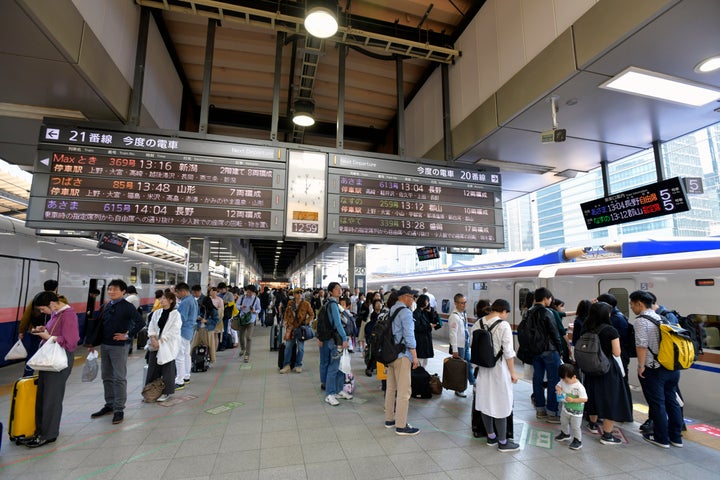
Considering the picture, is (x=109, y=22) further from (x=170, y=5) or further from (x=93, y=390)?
(x=93, y=390)

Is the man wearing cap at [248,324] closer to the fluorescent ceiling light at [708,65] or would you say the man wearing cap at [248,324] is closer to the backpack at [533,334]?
the backpack at [533,334]

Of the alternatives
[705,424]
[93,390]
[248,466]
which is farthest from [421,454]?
[93,390]

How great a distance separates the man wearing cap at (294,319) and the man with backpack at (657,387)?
4.97m

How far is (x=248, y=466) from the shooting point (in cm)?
340

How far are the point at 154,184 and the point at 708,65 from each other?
242 inches

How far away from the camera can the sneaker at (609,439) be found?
404 cm

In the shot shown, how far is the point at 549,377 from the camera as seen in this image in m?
4.88

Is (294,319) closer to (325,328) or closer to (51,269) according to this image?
(325,328)

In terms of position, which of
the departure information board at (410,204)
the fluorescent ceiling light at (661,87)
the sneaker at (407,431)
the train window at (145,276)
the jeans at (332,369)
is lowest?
the sneaker at (407,431)

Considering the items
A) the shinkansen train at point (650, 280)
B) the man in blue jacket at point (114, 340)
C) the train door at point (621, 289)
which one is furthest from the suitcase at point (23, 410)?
the train door at point (621, 289)

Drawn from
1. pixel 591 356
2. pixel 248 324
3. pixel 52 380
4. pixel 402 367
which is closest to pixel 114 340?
pixel 52 380

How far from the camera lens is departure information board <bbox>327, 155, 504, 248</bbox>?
4.89 m

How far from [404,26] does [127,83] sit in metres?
3.97

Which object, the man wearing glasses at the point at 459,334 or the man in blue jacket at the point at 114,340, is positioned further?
the man wearing glasses at the point at 459,334
